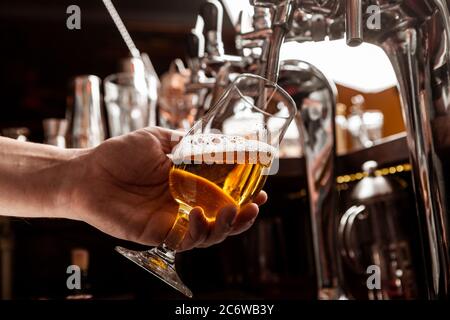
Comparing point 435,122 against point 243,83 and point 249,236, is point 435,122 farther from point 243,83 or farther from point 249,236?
point 249,236

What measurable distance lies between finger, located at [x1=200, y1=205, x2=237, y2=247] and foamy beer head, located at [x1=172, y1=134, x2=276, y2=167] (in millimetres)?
59

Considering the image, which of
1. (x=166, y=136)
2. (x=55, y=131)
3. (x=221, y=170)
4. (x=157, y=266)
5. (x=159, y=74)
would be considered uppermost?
(x=159, y=74)

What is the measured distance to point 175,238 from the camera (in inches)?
33.0

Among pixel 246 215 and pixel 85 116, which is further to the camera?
pixel 85 116

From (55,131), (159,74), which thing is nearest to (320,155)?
(55,131)

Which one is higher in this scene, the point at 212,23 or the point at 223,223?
the point at 212,23

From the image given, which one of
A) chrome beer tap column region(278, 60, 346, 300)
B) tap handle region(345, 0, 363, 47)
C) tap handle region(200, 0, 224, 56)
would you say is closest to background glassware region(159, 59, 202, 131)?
tap handle region(200, 0, 224, 56)

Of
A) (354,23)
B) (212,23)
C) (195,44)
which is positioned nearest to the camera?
(354,23)

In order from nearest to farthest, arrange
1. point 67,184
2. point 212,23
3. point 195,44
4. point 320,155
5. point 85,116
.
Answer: point 67,184, point 320,155, point 212,23, point 195,44, point 85,116

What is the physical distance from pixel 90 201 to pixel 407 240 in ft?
2.74

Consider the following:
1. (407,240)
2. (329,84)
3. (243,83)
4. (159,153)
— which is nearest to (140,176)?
(159,153)

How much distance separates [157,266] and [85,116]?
1.24m

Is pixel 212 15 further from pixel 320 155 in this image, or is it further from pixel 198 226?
pixel 198 226

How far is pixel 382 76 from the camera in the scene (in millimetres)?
2064
